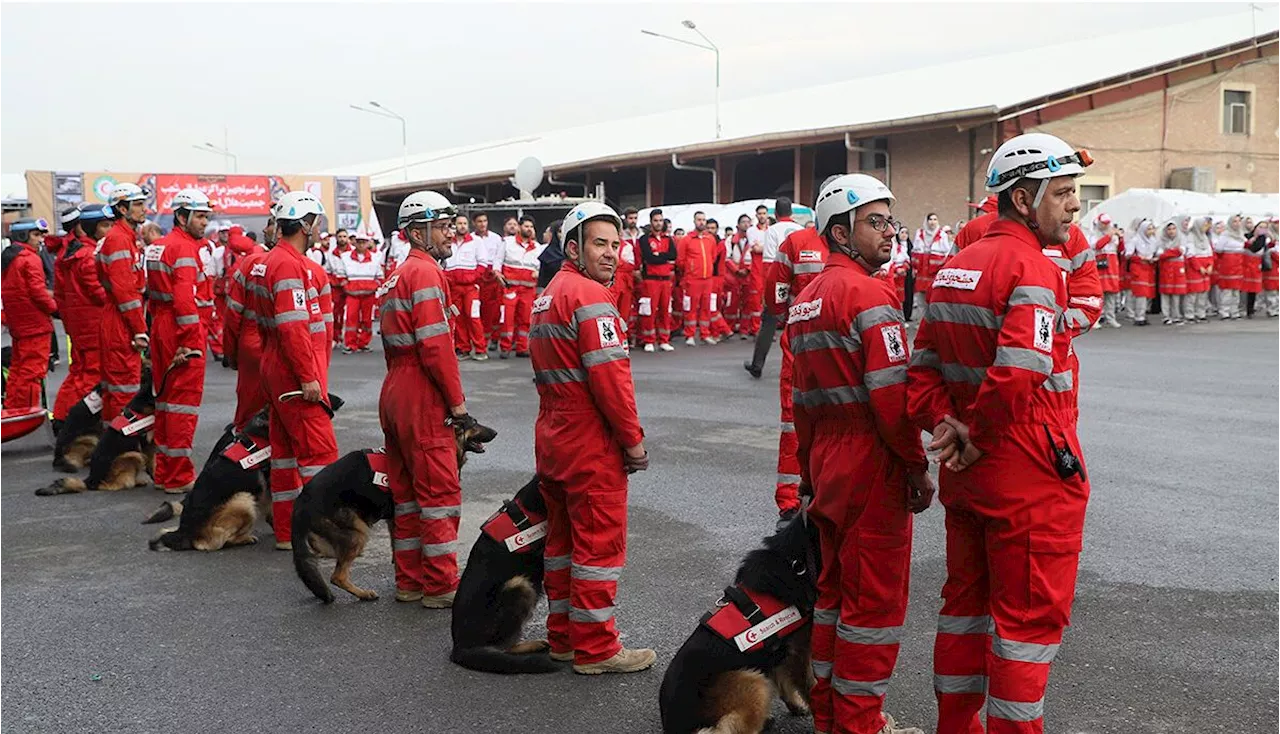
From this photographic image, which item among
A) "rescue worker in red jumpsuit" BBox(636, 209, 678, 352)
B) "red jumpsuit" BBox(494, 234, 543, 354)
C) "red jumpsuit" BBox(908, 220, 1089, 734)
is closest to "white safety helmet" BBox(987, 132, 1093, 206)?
"red jumpsuit" BBox(908, 220, 1089, 734)

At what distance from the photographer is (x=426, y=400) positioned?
5.78 meters

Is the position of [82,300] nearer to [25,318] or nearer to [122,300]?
[25,318]

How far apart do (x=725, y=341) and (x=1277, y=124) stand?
2156 cm

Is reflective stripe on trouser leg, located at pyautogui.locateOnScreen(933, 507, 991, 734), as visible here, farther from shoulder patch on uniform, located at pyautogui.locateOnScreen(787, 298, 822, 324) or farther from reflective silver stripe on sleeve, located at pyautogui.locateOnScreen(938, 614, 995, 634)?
shoulder patch on uniform, located at pyautogui.locateOnScreen(787, 298, 822, 324)

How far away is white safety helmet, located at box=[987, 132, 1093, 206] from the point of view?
11.3 feet

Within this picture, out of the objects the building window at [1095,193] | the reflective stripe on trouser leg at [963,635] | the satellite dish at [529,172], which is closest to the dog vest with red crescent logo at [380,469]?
the reflective stripe on trouser leg at [963,635]

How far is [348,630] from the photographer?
5531 millimetres

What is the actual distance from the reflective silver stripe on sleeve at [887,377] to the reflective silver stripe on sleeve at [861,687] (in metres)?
1.03

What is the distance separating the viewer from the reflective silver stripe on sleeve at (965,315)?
3.42 m

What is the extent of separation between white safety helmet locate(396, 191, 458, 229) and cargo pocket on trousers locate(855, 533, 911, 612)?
10.4ft

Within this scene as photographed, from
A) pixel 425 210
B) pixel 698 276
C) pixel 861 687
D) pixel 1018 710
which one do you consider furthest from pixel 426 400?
pixel 698 276

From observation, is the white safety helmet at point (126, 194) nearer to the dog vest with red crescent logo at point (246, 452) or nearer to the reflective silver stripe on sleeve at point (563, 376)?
the dog vest with red crescent logo at point (246, 452)

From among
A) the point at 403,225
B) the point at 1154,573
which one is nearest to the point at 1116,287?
the point at 1154,573

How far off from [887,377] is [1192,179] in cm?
2981
